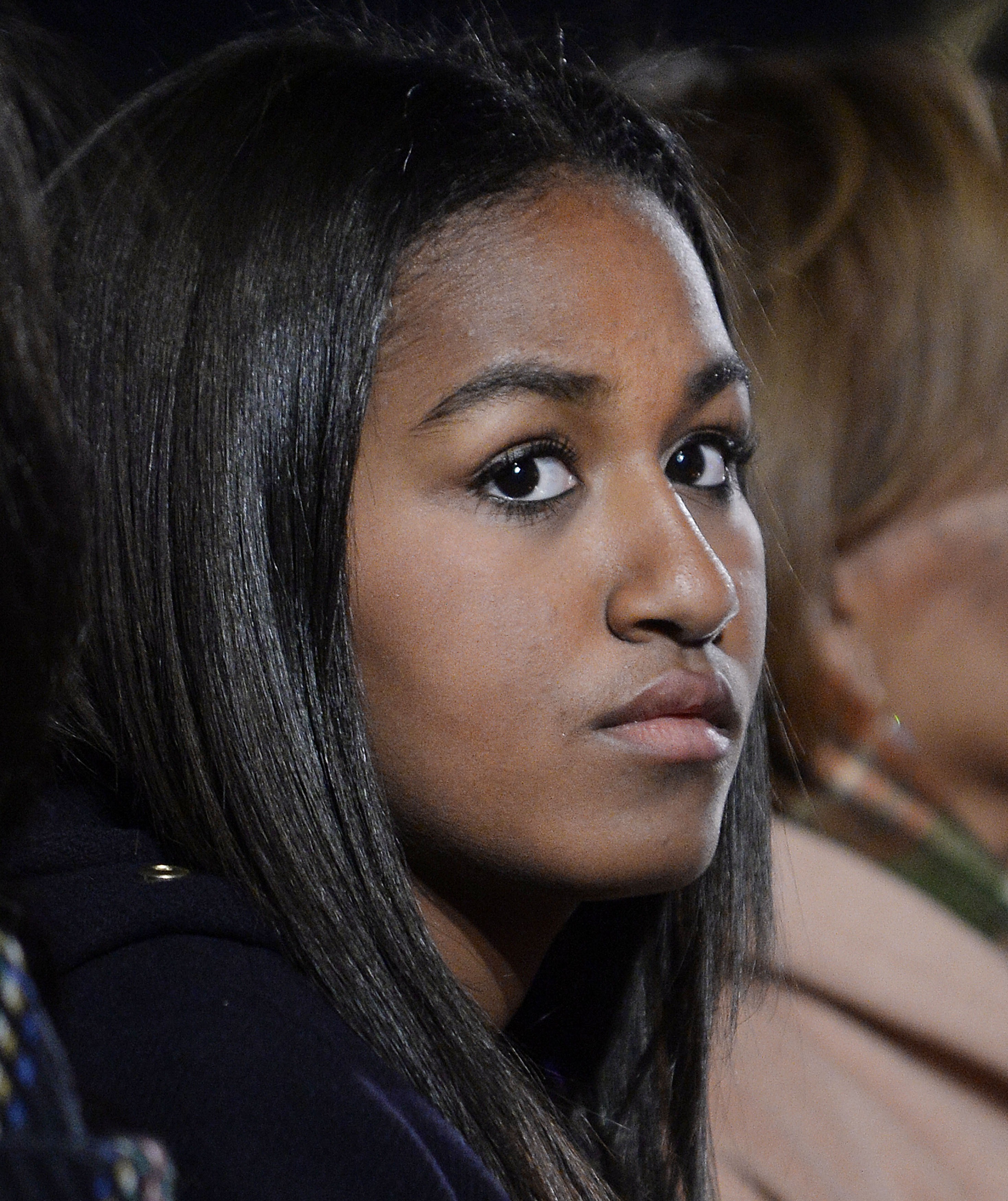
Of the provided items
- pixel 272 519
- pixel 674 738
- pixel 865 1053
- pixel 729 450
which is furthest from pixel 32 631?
pixel 865 1053

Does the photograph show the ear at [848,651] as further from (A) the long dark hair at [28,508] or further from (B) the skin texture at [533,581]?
(A) the long dark hair at [28,508]

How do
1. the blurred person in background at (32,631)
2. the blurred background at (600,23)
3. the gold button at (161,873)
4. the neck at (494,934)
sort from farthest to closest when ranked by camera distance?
the blurred background at (600,23)
the neck at (494,934)
the gold button at (161,873)
the blurred person in background at (32,631)

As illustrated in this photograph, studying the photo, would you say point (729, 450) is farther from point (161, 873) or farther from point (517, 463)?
point (161, 873)

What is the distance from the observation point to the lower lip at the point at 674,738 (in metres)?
1.12

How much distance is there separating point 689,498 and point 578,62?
556 mm

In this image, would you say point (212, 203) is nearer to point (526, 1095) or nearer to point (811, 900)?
point (526, 1095)

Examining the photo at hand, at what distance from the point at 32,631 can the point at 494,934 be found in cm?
71

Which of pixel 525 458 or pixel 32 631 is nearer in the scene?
pixel 32 631

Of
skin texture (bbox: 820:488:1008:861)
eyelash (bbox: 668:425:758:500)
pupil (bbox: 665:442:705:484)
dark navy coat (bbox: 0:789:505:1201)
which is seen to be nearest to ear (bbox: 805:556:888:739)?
skin texture (bbox: 820:488:1008:861)

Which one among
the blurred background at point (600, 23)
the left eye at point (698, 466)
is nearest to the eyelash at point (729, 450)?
the left eye at point (698, 466)

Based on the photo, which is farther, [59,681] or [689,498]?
[689,498]

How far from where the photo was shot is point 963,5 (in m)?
2.33

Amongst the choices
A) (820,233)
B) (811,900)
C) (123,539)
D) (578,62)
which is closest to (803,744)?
(811,900)

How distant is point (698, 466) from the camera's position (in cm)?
128
